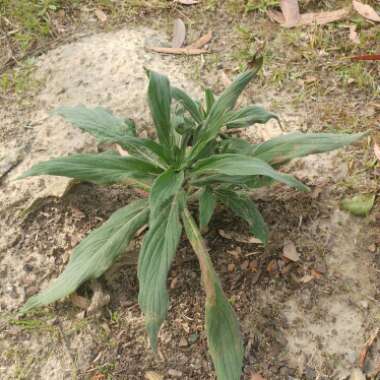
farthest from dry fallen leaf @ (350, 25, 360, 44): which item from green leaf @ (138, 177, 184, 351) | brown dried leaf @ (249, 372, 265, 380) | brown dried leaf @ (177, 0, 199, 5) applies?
brown dried leaf @ (249, 372, 265, 380)

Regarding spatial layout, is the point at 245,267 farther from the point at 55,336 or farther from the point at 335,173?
the point at 55,336

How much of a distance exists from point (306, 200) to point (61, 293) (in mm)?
1533

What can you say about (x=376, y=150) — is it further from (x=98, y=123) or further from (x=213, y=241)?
(x=98, y=123)

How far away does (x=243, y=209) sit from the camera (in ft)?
9.19

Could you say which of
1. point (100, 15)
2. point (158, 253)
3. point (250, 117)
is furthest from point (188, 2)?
point (158, 253)

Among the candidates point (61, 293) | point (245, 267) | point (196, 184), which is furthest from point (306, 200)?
point (61, 293)

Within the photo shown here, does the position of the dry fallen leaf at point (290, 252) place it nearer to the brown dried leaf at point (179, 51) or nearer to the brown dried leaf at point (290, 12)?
the brown dried leaf at point (179, 51)

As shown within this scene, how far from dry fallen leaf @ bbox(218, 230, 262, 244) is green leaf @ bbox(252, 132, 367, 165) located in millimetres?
563

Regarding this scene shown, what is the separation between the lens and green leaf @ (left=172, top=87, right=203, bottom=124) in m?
2.95

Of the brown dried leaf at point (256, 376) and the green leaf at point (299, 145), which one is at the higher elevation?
the green leaf at point (299, 145)

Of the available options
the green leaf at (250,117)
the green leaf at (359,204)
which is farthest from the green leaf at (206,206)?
the green leaf at (359,204)

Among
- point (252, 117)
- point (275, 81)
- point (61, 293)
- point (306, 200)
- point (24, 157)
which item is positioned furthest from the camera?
point (275, 81)

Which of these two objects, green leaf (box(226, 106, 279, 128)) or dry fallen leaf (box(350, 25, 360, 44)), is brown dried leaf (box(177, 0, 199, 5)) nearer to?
dry fallen leaf (box(350, 25, 360, 44))

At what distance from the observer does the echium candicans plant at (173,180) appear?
2473mm
